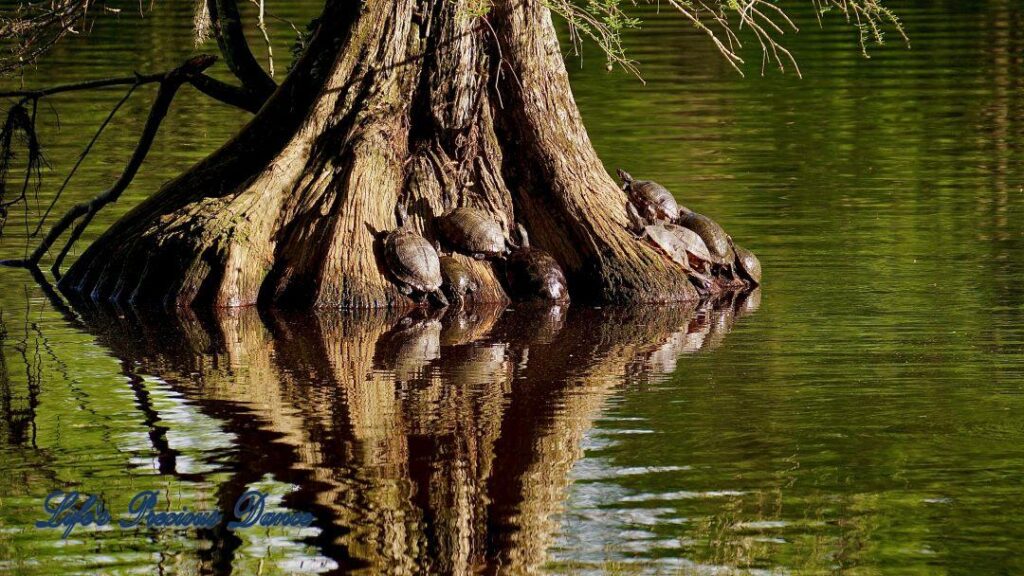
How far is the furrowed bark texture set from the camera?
11.9 m

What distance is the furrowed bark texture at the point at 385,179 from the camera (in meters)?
11.9

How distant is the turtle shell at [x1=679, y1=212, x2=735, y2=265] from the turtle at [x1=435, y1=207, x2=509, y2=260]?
5.22 feet

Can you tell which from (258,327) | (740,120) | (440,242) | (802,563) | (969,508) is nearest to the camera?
(802,563)

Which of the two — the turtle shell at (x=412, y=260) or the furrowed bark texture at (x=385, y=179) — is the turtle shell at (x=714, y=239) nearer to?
the furrowed bark texture at (x=385, y=179)

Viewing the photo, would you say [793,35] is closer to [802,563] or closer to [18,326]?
[18,326]

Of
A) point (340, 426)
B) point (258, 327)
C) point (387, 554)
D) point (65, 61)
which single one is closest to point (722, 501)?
point (387, 554)

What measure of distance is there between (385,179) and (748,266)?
2.74 metres

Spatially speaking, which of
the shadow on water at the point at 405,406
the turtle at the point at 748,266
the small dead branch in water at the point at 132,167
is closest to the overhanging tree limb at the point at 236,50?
the small dead branch in water at the point at 132,167

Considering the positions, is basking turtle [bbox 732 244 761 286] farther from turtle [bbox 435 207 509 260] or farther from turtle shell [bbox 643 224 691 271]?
turtle [bbox 435 207 509 260]

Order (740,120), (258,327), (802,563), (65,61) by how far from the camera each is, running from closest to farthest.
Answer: (802,563) → (258,327) → (740,120) → (65,61)

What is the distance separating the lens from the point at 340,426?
27.8ft

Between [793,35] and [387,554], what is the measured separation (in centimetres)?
2908

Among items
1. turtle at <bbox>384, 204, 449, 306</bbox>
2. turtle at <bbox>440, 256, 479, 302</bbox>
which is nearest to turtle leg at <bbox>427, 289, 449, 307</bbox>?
turtle at <bbox>384, 204, 449, 306</bbox>

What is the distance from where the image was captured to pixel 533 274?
12.0 metres
